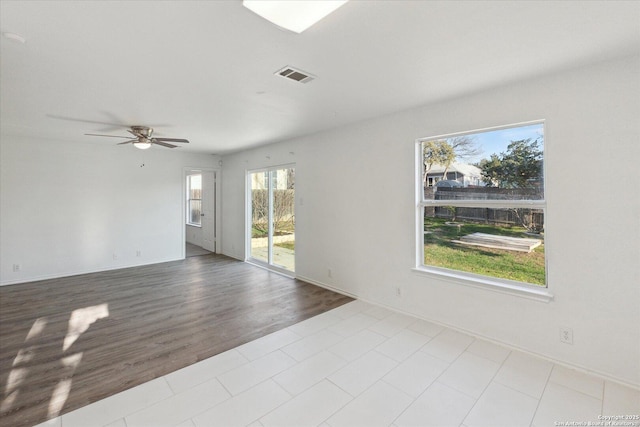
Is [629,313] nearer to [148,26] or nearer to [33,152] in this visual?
[148,26]

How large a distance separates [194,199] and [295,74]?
711 centimetres

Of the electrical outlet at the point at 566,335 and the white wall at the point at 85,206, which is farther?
the white wall at the point at 85,206

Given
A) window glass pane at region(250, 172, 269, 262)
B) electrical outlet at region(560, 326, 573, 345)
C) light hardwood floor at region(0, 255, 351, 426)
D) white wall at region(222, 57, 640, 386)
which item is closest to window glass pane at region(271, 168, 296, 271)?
window glass pane at region(250, 172, 269, 262)

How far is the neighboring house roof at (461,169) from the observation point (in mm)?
3111

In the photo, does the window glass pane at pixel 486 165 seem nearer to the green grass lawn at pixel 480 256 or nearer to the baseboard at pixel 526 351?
the green grass lawn at pixel 480 256

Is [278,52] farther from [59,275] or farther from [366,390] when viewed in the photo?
[59,275]

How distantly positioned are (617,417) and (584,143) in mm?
2021

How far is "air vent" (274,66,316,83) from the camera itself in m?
2.41

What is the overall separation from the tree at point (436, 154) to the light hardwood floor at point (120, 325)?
7.22 ft

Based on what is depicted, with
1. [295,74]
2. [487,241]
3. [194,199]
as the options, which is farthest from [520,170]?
[194,199]

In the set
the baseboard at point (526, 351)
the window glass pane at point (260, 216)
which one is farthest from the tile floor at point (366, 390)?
the window glass pane at point (260, 216)

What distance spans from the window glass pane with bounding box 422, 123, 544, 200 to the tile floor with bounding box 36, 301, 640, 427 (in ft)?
Result: 5.18

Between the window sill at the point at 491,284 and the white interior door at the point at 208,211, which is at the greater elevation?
the white interior door at the point at 208,211

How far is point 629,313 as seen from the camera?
219cm
